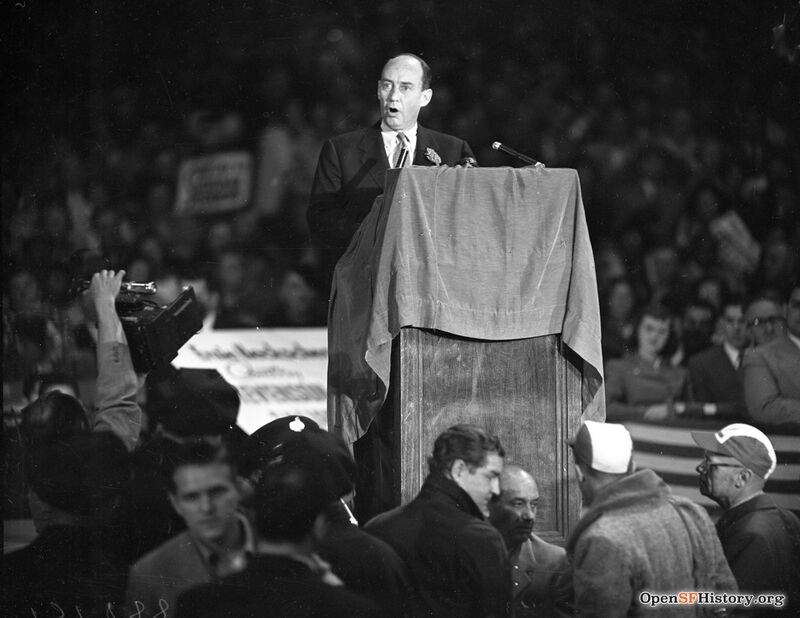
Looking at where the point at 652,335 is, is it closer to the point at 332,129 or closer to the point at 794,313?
the point at 794,313

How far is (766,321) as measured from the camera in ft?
18.6

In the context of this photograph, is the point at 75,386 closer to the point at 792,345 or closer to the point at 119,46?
the point at 119,46

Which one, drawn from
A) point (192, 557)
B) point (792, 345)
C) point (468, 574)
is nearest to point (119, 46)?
point (192, 557)

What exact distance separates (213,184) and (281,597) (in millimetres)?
2396

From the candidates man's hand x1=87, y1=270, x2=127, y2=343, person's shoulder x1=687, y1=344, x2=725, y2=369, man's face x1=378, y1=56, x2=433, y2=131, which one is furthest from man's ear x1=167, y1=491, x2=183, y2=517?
person's shoulder x1=687, y1=344, x2=725, y2=369

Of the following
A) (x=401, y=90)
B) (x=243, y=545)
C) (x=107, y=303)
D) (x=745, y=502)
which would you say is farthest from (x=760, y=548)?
(x=107, y=303)

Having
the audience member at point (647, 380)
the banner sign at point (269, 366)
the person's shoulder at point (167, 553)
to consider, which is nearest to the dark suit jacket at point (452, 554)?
the person's shoulder at point (167, 553)

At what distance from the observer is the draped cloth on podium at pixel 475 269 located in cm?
373

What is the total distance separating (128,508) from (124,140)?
189 centimetres

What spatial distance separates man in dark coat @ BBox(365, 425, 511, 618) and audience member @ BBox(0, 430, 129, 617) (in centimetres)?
121

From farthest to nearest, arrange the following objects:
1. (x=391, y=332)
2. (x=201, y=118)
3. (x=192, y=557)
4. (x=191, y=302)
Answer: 1. (x=201, y=118)
2. (x=191, y=302)
3. (x=192, y=557)
4. (x=391, y=332)

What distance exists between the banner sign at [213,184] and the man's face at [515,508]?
8.35 feet

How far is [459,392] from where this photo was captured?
3715 mm

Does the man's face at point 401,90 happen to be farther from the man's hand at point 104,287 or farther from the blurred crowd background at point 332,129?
the blurred crowd background at point 332,129
